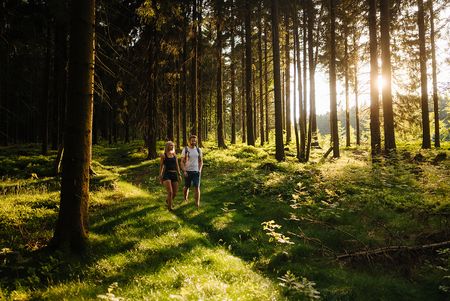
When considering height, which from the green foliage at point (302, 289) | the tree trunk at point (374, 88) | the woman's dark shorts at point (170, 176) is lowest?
the green foliage at point (302, 289)

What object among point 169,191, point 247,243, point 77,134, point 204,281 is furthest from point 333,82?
point 204,281

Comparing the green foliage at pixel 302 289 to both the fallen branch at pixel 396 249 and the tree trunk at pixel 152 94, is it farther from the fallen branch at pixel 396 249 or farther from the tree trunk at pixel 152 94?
the tree trunk at pixel 152 94

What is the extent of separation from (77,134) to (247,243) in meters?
4.71

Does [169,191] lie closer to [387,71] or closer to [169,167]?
[169,167]

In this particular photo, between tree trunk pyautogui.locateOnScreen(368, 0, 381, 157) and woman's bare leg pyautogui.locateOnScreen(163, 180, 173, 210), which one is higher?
tree trunk pyautogui.locateOnScreen(368, 0, 381, 157)

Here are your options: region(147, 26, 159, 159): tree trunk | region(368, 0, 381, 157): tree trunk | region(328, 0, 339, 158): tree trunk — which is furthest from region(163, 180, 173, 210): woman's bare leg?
region(328, 0, 339, 158): tree trunk

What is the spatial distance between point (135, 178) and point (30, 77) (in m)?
34.7

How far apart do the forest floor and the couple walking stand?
0.56m

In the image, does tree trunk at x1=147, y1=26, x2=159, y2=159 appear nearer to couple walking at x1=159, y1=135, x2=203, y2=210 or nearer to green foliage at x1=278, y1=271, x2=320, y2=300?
couple walking at x1=159, y1=135, x2=203, y2=210

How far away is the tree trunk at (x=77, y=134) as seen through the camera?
6.83 meters

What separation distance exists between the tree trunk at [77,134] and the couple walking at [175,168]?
11.7 feet

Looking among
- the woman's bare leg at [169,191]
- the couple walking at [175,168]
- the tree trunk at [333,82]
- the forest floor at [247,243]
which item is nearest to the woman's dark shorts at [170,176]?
the couple walking at [175,168]

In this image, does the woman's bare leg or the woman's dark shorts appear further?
the woman's dark shorts

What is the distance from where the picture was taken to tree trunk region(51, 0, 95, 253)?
22.4 ft
